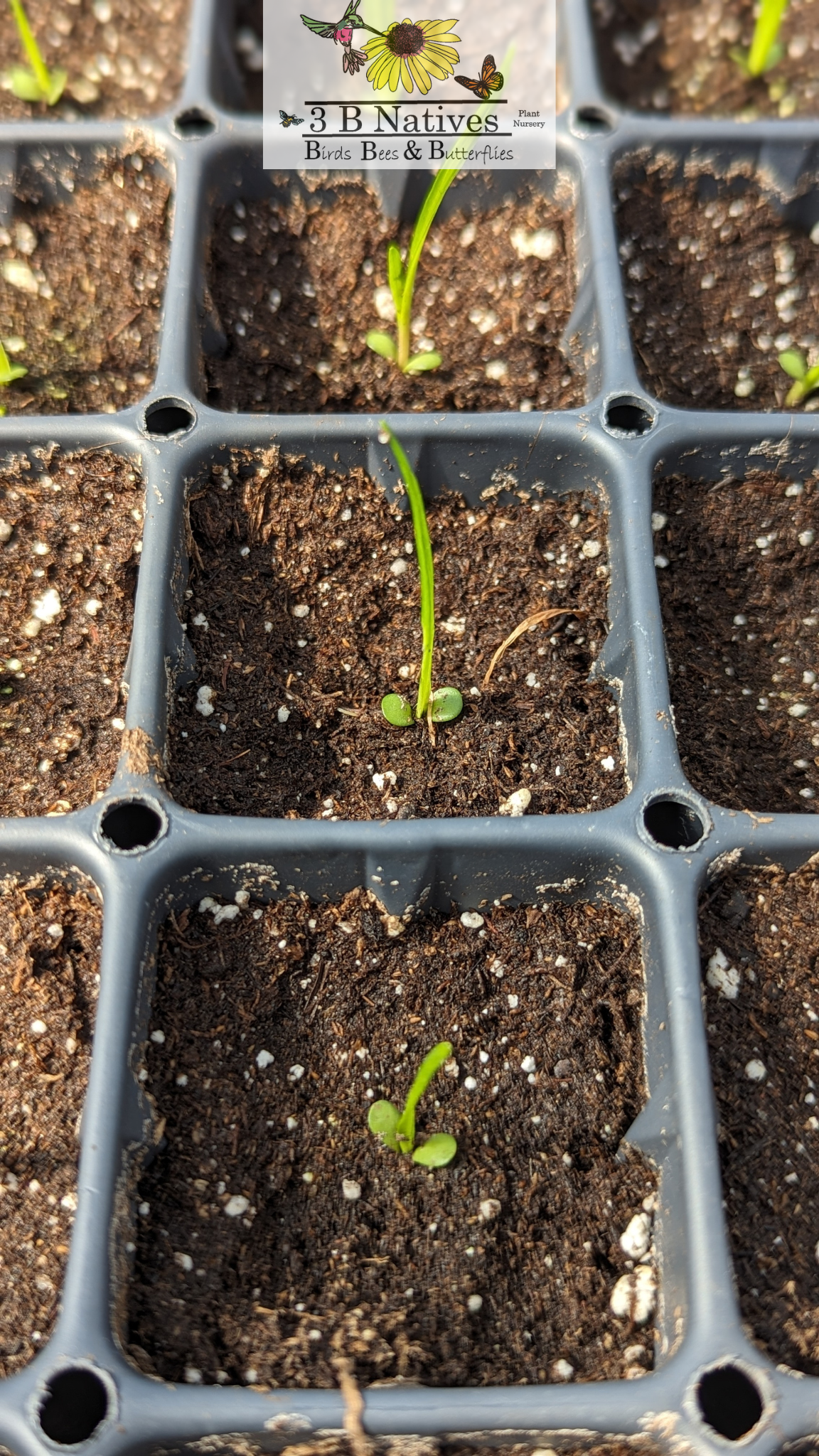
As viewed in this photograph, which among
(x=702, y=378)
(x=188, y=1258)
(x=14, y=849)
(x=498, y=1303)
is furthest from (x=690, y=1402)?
(x=702, y=378)

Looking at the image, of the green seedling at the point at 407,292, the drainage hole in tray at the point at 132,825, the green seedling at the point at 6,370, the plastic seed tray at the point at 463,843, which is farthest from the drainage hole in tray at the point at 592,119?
the drainage hole in tray at the point at 132,825

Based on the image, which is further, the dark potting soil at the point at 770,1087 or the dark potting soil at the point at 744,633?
the dark potting soil at the point at 744,633

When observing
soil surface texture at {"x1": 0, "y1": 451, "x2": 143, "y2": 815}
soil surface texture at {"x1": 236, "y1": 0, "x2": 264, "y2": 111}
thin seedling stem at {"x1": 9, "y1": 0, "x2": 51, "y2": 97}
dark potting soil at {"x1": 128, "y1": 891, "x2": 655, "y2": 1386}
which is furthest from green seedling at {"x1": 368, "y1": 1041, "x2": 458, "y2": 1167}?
soil surface texture at {"x1": 236, "y1": 0, "x2": 264, "y2": 111}

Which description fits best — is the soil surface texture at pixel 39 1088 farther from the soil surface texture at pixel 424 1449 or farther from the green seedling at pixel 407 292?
the green seedling at pixel 407 292

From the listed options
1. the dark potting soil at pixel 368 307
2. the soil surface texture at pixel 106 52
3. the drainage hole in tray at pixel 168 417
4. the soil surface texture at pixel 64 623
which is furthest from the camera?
the soil surface texture at pixel 106 52

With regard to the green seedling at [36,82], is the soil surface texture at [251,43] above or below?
above

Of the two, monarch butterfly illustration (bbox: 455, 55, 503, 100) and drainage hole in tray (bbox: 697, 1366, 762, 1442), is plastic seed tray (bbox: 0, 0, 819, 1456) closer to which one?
drainage hole in tray (bbox: 697, 1366, 762, 1442)

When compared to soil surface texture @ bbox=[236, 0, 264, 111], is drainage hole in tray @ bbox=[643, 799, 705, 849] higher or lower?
lower

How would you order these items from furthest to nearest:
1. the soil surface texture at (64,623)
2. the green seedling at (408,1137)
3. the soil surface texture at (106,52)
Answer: the soil surface texture at (106,52)
the soil surface texture at (64,623)
the green seedling at (408,1137)
